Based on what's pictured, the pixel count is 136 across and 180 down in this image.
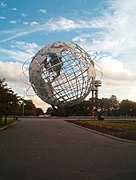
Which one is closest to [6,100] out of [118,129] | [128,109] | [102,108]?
[118,129]

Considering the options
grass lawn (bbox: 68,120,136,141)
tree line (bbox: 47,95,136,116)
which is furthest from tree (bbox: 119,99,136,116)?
grass lawn (bbox: 68,120,136,141)

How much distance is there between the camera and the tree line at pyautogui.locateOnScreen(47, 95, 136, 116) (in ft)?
242

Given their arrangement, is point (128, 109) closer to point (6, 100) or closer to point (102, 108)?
point (102, 108)

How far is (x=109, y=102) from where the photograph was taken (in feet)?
413

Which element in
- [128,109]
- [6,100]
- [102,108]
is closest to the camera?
[6,100]

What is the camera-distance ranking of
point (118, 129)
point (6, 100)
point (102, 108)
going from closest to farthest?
point (118, 129), point (6, 100), point (102, 108)

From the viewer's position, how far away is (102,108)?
12475cm

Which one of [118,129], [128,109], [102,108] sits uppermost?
[102,108]

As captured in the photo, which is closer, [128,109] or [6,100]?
[6,100]

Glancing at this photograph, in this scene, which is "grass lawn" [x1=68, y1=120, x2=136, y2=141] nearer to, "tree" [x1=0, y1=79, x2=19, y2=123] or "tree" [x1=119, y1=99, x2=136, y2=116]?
"tree" [x1=0, y1=79, x2=19, y2=123]

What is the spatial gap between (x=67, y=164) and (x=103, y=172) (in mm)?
1418

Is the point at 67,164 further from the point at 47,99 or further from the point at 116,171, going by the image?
the point at 47,99

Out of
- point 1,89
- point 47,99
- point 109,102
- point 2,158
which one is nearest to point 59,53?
point 47,99

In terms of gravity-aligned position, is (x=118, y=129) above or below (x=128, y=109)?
below
